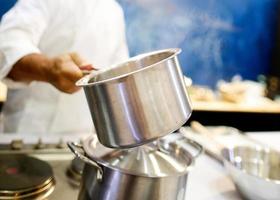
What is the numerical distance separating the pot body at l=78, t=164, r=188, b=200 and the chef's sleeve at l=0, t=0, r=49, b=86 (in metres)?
0.54

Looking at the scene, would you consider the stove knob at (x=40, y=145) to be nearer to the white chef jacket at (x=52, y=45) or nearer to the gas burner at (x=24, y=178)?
the gas burner at (x=24, y=178)

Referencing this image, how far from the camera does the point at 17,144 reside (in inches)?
39.3

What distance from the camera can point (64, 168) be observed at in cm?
91

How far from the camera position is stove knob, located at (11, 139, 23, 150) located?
0.98 metres

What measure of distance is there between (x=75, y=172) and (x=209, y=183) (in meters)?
0.37

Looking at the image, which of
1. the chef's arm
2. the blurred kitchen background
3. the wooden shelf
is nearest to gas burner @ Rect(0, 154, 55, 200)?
the chef's arm

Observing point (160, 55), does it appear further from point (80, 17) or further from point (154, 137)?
point (80, 17)

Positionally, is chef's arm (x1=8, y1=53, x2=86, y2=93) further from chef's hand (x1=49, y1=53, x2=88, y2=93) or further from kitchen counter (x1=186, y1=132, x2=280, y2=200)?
kitchen counter (x1=186, y1=132, x2=280, y2=200)

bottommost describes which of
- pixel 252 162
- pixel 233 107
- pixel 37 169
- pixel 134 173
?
pixel 233 107

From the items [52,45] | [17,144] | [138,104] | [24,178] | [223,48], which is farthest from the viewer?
Answer: [223,48]

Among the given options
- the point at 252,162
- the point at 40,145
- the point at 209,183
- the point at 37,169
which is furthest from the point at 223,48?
the point at 37,169

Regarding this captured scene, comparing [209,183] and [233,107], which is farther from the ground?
[209,183]

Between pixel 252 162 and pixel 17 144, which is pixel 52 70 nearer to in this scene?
pixel 17 144

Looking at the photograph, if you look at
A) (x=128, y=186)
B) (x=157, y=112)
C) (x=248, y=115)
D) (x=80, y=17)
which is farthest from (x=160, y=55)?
(x=248, y=115)
